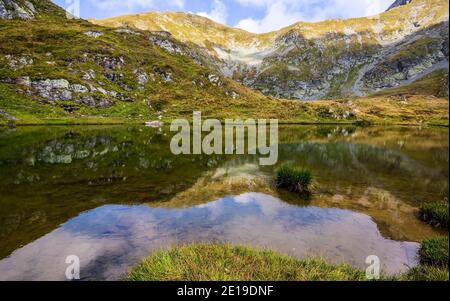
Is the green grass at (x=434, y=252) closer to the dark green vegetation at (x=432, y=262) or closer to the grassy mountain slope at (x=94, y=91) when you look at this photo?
the dark green vegetation at (x=432, y=262)

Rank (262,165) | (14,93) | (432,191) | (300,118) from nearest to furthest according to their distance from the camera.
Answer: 1. (432,191)
2. (262,165)
3. (14,93)
4. (300,118)

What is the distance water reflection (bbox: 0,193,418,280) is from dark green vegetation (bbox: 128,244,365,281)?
254 centimetres

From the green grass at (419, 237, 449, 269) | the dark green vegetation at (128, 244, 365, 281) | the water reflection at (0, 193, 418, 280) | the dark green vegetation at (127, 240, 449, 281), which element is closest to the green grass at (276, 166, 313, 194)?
the water reflection at (0, 193, 418, 280)

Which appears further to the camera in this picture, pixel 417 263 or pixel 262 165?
pixel 262 165

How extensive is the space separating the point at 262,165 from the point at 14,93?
385 ft

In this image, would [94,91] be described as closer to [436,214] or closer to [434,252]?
[436,214]

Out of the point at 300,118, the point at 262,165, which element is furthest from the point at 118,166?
the point at 300,118

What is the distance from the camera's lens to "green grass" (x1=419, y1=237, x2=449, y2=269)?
15.3 metres

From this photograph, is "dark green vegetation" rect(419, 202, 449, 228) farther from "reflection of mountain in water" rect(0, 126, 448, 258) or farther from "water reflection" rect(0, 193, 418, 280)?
"reflection of mountain in water" rect(0, 126, 448, 258)

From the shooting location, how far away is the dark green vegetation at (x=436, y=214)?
2195cm

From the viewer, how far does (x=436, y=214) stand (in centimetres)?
2255

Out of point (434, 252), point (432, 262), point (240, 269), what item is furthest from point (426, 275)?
point (240, 269)
